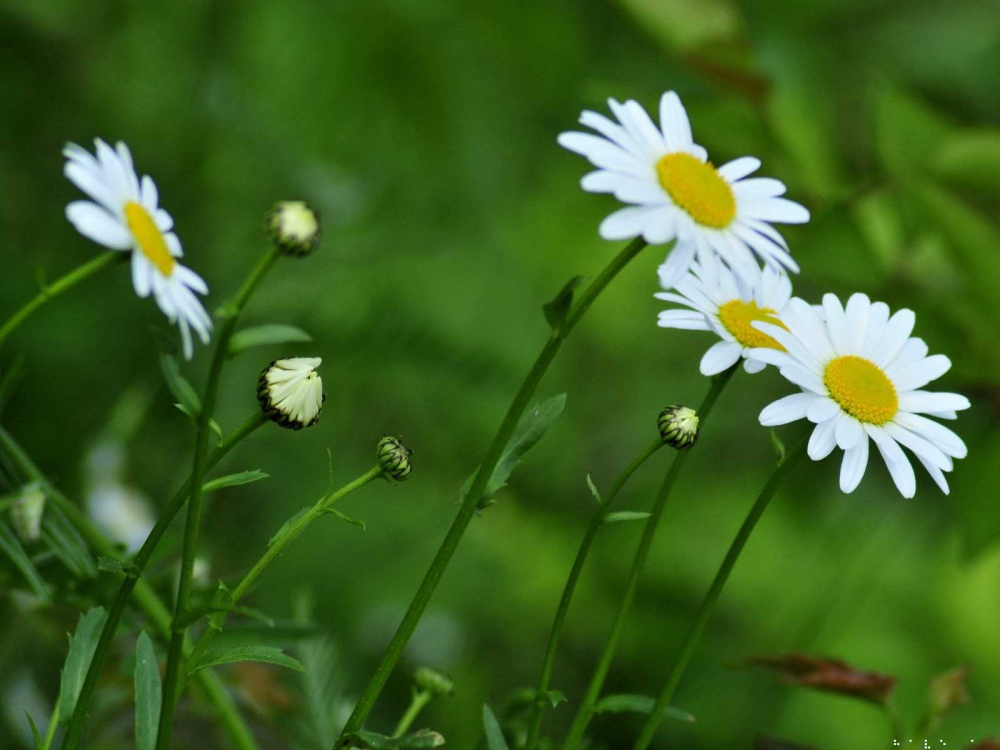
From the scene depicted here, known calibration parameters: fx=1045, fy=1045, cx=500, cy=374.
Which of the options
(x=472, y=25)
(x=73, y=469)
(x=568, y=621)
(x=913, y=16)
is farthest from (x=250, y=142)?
(x=913, y=16)

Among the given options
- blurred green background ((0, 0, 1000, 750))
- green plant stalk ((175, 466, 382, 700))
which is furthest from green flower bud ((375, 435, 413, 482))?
blurred green background ((0, 0, 1000, 750))

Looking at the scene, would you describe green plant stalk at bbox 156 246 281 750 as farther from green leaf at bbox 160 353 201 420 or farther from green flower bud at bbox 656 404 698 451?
green flower bud at bbox 656 404 698 451

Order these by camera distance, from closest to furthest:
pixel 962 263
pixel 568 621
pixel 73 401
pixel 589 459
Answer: pixel 962 263, pixel 73 401, pixel 568 621, pixel 589 459

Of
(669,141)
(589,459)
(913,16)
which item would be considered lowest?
(669,141)

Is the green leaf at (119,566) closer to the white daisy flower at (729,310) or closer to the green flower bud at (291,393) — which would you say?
the green flower bud at (291,393)

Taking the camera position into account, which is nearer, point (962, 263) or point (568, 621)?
point (962, 263)

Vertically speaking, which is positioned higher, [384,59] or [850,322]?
[384,59]

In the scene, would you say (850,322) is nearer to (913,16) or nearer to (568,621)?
(568,621)

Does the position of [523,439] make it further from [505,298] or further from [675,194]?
[505,298]

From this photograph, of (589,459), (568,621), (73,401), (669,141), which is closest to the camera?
(669,141)
